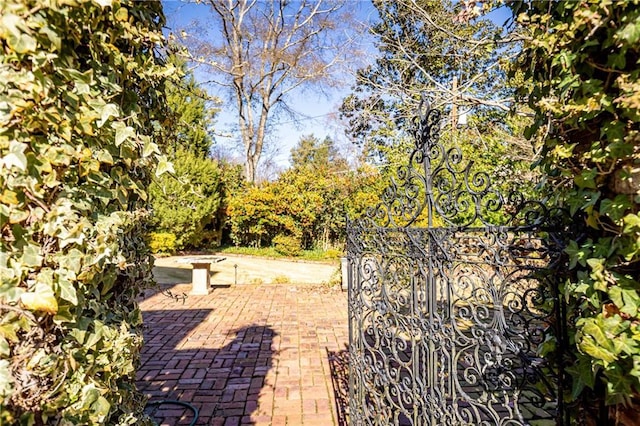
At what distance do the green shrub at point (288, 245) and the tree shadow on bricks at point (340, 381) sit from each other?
286 inches

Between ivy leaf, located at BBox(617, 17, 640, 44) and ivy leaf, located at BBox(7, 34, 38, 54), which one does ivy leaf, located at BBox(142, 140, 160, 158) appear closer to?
ivy leaf, located at BBox(7, 34, 38, 54)

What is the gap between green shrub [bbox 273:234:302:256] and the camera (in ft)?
38.3

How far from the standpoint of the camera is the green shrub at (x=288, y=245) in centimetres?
1167

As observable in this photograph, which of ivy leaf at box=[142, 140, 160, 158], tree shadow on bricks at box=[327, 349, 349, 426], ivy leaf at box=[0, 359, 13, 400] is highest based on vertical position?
ivy leaf at box=[142, 140, 160, 158]

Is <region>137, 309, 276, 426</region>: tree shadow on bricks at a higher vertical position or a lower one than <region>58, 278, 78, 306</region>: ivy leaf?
lower

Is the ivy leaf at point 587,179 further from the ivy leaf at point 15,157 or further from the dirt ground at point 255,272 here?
the dirt ground at point 255,272

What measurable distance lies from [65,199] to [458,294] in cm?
180

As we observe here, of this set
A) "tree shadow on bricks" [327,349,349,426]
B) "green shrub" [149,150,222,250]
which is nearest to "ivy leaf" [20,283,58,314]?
"tree shadow on bricks" [327,349,349,426]

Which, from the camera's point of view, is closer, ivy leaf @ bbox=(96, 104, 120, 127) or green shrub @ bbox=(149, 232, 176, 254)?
ivy leaf @ bbox=(96, 104, 120, 127)

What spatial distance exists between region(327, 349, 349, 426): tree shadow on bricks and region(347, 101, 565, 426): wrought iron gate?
0.38m

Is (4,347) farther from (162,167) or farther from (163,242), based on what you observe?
(163,242)

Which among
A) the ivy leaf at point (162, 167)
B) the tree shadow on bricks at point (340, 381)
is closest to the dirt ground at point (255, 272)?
the tree shadow on bricks at point (340, 381)

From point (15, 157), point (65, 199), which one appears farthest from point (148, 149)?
point (15, 157)

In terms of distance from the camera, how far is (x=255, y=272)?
33.0 ft
